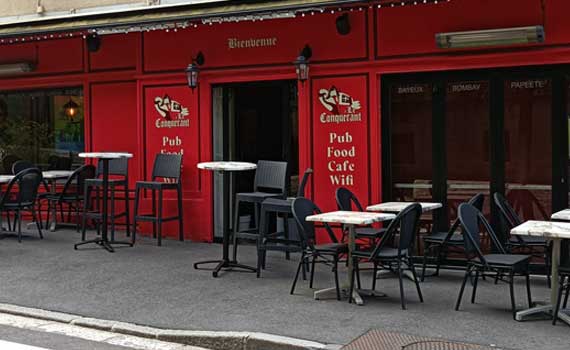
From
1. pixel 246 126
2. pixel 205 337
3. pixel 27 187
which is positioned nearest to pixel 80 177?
Result: pixel 27 187

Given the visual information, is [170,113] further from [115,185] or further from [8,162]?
[8,162]

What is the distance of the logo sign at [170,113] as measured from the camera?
11328 millimetres

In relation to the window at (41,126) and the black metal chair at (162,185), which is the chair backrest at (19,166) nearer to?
the window at (41,126)

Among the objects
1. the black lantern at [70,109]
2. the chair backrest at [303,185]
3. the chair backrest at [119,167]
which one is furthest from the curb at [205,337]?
the black lantern at [70,109]

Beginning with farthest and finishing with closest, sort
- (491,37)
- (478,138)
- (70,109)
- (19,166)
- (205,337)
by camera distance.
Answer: (70,109) < (19,166) < (478,138) < (491,37) < (205,337)

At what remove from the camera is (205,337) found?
6.09 m

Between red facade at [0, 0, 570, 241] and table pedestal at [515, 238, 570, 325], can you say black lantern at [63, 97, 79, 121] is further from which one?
table pedestal at [515, 238, 570, 325]

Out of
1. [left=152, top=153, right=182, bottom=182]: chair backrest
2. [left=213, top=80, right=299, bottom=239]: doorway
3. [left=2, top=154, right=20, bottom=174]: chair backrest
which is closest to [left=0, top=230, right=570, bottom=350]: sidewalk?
[left=152, top=153, right=182, bottom=182]: chair backrest

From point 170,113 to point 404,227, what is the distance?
18.4ft

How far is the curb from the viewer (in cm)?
580

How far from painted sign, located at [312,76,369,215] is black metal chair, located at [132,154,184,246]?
2.25 meters

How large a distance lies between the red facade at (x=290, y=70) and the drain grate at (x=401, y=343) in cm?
393

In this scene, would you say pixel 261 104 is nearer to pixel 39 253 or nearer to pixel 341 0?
pixel 341 0

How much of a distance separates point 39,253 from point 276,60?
4466 millimetres
